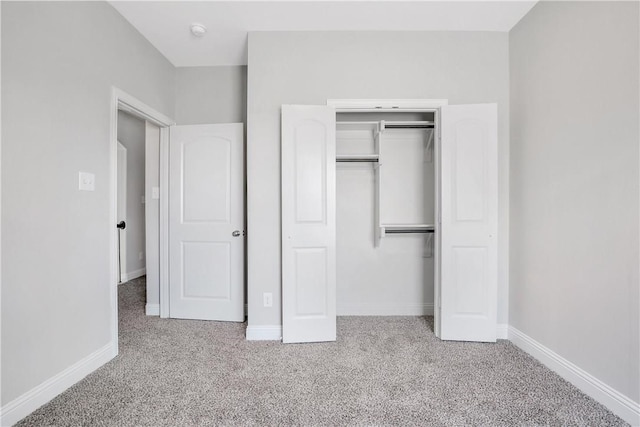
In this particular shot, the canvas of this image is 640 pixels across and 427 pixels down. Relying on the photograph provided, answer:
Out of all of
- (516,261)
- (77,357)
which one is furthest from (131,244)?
(516,261)

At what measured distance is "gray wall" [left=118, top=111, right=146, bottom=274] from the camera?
4.15m

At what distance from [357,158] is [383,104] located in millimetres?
514

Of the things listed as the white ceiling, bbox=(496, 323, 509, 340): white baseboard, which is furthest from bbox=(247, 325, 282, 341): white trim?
the white ceiling

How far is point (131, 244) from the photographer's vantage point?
4.29m

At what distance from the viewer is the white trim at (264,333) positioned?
2385 mm

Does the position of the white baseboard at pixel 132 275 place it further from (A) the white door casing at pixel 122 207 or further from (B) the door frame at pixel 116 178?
(B) the door frame at pixel 116 178

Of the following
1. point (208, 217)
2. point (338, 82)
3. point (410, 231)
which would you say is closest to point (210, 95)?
point (208, 217)

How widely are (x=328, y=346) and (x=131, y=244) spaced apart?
3.59 m

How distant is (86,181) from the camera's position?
1850mm

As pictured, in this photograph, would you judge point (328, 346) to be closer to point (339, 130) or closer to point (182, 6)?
point (339, 130)

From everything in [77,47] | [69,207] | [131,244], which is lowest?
[131,244]

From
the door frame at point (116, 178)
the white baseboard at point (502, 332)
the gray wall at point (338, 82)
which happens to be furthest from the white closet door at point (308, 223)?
the white baseboard at point (502, 332)

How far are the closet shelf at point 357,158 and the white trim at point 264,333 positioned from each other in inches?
62.5

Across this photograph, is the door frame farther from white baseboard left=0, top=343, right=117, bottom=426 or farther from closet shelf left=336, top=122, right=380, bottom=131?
closet shelf left=336, top=122, right=380, bottom=131
